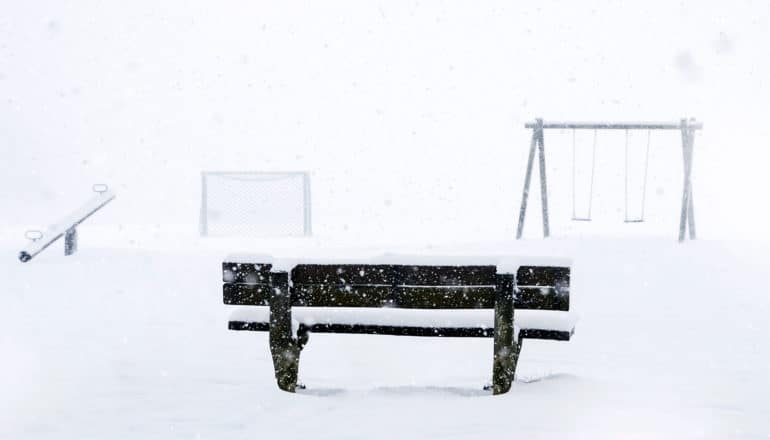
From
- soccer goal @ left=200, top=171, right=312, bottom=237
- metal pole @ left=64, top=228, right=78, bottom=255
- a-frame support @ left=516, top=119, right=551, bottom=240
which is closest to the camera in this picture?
a-frame support @ left=516, top=119, right=551, bottom=240

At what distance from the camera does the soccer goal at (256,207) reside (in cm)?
1521

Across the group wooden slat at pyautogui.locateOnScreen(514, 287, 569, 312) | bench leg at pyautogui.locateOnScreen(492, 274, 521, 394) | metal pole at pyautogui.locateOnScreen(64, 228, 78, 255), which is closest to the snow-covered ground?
bench leg at pyautogui.locateOnScreen(492, 274, 521, 394)

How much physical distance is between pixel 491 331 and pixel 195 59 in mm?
22216

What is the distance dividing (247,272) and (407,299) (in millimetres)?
790

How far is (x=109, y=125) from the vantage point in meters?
23.3

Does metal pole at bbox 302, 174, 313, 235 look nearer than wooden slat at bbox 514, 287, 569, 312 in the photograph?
No

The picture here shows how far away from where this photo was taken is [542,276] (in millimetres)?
4191

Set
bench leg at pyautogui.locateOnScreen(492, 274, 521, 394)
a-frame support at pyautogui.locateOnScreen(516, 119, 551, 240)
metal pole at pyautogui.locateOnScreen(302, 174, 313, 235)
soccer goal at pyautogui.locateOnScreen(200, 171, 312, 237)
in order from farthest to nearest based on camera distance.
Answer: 1. soccer goal at pyautogui.locateOnScreen(200, 171, 312, 237)
2. metal pole at pyautogui.locateOnScreen(302, 174, 313, 235)
3. a-frame support at pyautogui.locateOnScreen(516, 119, 551, 240)
4. bench leg at pyautogui.locateOnScreen(492, 274, 521, 394)

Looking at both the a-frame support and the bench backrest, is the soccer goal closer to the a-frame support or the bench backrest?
the a-frame support

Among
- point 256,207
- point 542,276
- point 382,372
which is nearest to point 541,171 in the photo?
point 382,372

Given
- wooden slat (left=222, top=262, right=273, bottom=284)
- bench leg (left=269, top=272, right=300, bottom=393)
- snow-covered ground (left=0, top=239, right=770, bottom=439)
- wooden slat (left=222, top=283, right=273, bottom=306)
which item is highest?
wooden slat (left=222, top=262, right=273, bottom=284)

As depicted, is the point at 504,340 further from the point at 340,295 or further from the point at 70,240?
the point at 70,240

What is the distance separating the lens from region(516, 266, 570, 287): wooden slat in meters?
4.14

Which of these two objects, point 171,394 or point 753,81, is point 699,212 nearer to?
point 753,81
